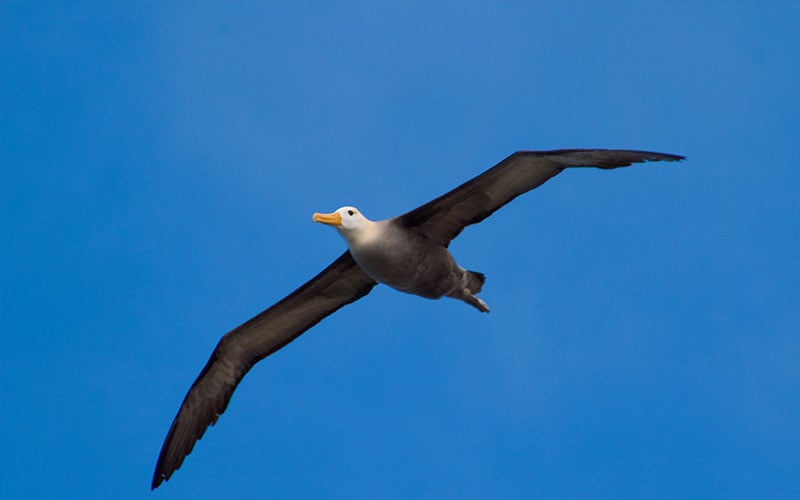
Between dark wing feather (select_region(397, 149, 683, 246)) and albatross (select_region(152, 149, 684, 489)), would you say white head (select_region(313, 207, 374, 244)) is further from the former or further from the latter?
dark wing feather (select_region(397, 149, 683, 246))

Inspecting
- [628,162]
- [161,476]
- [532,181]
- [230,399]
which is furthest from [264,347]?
[628,162]

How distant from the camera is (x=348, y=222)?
1308cm

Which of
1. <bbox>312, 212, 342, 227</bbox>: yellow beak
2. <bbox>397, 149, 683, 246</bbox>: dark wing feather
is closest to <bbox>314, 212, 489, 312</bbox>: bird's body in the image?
<bbox>312, 212, 342, 227</bbox>: yellow beak

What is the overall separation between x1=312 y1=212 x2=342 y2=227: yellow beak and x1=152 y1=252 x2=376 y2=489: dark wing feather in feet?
5.18

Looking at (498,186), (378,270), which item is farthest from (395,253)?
(498,186)

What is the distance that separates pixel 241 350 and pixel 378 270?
2.96 meters

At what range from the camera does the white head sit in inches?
514

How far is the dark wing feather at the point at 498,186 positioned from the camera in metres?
12.7

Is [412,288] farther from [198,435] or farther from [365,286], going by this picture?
[198,435]

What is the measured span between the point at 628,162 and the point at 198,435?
6.60 metres

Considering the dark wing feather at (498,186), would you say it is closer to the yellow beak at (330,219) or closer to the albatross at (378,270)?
the albatross at (378,270)

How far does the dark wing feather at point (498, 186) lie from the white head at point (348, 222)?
1.57 ft

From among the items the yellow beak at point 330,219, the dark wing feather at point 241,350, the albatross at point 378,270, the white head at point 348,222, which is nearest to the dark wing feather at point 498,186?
the albatross at point 378,270

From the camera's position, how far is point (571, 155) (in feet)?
42.1
